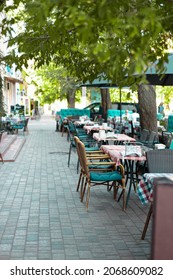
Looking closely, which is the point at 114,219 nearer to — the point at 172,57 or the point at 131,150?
the point at 131,150

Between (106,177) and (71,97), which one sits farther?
(71,97)

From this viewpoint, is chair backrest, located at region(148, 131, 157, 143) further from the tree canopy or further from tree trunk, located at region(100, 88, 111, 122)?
tree trunk, located at region(100, 88, 111, 122)

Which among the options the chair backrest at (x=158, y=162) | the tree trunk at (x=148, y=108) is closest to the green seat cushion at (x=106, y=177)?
the chair backrest at (x=158, y=162)

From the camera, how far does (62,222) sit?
6.77 m

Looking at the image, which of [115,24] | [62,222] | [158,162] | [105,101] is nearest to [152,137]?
[158,162]

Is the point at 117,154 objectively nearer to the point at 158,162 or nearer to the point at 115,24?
the point at 158,162

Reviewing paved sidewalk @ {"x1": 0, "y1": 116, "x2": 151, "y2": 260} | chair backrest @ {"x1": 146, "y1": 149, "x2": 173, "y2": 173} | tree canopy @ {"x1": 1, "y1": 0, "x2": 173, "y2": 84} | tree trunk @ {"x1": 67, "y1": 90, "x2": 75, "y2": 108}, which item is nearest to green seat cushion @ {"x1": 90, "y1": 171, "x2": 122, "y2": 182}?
paved sidewalk @ {"x1": 0, "y1": 116, "x2": 151, "y2": 260}

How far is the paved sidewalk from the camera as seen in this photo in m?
5.47

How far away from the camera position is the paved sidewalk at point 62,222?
215 inches

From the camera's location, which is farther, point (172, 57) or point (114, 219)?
point (172, 57)

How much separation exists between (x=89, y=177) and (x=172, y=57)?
2.89m

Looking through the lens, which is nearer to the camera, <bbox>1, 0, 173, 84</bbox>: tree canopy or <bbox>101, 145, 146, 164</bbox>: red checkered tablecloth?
<bbox>1, 0, 173, 84</bbox>: tree canopy

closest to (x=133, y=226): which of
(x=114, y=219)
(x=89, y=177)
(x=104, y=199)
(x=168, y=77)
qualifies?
(x=114, y=219)

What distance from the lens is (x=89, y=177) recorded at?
24.4ft
